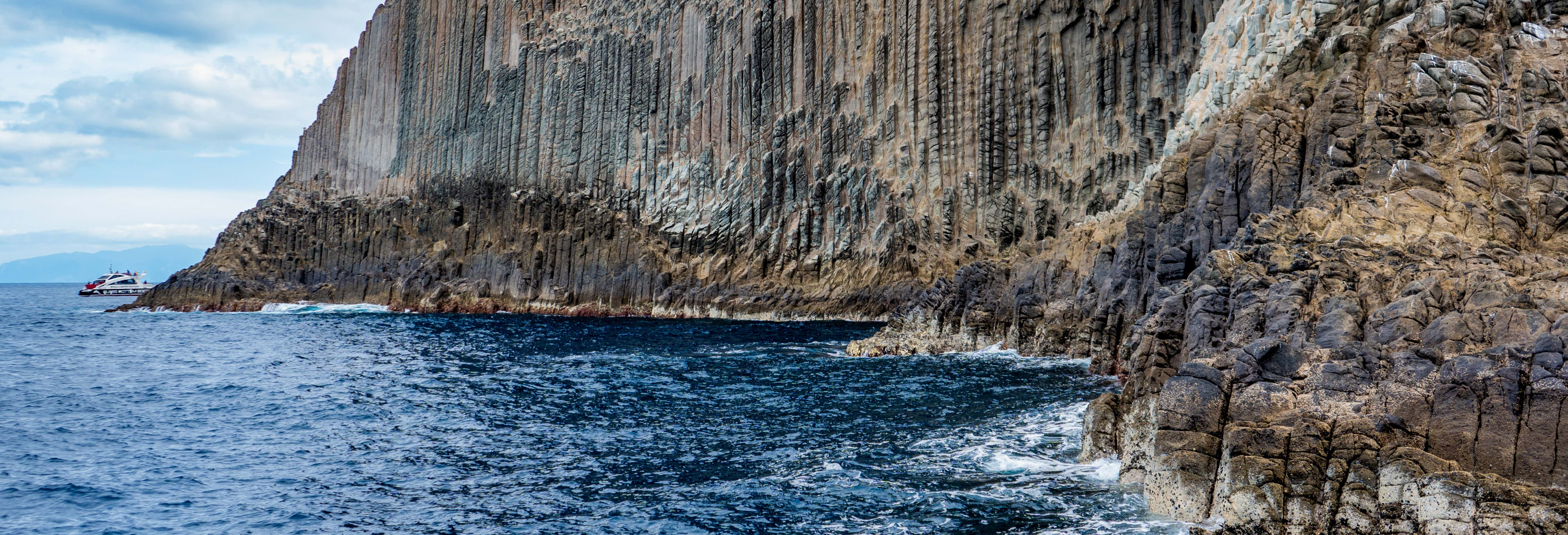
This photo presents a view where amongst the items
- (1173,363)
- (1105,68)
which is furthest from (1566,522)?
(1105,68)

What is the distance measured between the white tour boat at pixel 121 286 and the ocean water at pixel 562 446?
323 feet

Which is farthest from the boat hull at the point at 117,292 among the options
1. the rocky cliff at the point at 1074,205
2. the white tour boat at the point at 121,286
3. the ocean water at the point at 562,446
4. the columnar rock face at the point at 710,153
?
the ocean water at the point at 562,446

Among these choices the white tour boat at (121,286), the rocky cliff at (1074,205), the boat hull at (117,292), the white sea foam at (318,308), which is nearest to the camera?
the rocky cliff at (1074,205)

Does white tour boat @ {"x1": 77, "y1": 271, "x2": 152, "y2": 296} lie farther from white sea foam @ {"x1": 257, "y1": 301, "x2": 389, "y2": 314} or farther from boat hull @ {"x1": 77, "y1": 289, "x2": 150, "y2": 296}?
white sea foam @ {"x1": 257, "y1": 301, "x2": 389, "y2": 314}

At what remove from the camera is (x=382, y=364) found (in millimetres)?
37312

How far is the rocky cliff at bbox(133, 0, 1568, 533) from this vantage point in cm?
1221

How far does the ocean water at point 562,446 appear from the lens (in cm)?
1481

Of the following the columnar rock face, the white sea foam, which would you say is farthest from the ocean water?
the white sea foam

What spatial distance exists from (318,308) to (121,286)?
65.4m

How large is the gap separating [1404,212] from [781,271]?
149 ft

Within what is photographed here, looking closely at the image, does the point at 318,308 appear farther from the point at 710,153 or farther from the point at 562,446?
the point at 562,446

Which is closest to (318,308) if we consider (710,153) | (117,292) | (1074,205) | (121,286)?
(710,153)

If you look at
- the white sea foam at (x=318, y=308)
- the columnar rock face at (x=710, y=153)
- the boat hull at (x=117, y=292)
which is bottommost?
the white sea foam at (x=318, y=308)

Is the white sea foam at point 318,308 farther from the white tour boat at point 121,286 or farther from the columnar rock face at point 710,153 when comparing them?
the white tour boat at point 121,286
